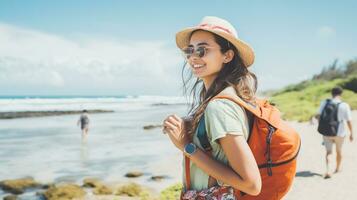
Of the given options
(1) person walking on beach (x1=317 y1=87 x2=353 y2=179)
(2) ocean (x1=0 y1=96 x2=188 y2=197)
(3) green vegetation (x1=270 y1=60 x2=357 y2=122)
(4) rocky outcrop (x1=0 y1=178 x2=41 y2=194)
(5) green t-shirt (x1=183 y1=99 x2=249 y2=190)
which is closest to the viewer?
(5) green t-shirt (x1=183 y1=99 x2=249 y2=190)

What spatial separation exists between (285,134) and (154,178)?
8893mm

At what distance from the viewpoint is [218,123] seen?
5.57 ft

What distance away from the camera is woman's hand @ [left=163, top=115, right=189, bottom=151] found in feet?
6.13

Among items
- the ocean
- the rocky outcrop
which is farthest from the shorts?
the rocky outcrop

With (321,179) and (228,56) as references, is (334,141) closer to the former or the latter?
(321,179)

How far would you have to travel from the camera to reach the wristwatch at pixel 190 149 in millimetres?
1808

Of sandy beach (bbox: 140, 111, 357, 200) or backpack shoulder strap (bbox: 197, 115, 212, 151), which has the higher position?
backpack shoulder strap (bbox: 197, 115, 212, 151)

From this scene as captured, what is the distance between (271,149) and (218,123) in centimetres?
29

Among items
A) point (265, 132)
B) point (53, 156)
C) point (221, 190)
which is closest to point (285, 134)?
point (265, 132)

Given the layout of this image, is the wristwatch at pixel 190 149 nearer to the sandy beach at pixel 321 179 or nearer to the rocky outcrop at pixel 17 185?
the sandy beach at pixel 321 179

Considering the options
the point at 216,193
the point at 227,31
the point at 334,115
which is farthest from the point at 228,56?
the point at 334,115

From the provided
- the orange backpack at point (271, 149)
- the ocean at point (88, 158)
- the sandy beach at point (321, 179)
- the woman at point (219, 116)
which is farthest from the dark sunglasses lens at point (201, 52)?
the ocean at point (88, 158)

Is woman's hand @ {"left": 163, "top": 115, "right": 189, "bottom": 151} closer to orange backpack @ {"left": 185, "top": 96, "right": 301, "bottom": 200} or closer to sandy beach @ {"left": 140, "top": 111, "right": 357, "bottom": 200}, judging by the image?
orange backpack @ {"left": 185, "top": 96, "right": 301, "bottom": 200}

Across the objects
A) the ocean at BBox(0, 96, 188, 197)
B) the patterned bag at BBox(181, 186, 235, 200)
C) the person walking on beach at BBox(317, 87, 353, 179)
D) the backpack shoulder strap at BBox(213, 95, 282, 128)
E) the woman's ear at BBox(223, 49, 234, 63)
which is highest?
the woman's ear at BBox(223, 49, 234, 63)
